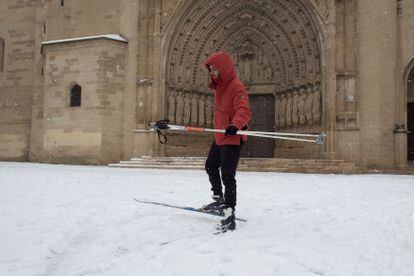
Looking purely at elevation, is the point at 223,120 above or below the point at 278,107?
below

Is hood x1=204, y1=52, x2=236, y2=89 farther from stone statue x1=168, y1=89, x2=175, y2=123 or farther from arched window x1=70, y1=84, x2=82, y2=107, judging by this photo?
Answer: arched window x1=70, y1=84, x2=82, y2=107

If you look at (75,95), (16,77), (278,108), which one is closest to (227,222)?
(278,108)

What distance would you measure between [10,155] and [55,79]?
14.7ft

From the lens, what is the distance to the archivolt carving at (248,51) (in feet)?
46.2

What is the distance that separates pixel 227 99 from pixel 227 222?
4.07 feet

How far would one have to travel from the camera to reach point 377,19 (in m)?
12.5

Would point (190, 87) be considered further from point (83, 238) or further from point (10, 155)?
point (83, 238)

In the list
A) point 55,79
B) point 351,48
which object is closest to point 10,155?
point 55,79

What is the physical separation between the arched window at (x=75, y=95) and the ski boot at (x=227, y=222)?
13.4 m

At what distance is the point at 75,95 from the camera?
51.5 ft

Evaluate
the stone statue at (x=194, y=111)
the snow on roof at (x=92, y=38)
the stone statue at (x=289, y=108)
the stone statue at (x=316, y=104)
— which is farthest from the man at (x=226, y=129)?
the snow on roof at (x=92, y=38)

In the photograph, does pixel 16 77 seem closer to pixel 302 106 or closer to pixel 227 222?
pixel 302 106

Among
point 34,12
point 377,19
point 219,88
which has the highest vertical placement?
point 34,12

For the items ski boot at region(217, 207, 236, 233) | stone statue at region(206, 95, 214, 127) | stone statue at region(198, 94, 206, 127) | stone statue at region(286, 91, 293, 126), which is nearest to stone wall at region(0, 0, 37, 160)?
stone statue at region(198, 94, 206, 127)
